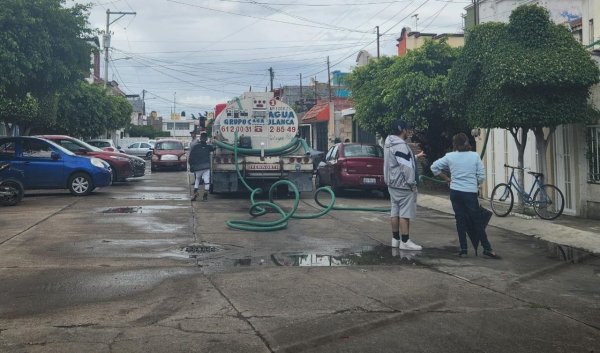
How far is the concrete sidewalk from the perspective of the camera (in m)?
9.47

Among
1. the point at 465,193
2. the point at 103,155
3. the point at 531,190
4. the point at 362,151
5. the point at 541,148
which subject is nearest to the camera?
the point at 465,193

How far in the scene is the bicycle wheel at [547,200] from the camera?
12.0 metres

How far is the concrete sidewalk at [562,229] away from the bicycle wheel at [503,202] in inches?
6.0

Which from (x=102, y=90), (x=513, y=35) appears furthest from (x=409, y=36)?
(x=513, y=35)

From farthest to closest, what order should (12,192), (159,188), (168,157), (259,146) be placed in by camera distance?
(168,157) → (159,188) → (259,146) → (12,192)

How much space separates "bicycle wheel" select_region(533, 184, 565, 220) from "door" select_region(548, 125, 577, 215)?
1.25ft

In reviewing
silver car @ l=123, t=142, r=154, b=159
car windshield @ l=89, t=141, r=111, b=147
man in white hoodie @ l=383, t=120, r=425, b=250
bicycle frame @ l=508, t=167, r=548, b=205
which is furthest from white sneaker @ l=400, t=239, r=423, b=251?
silver car @ l=123, t=142, r=154, b=159

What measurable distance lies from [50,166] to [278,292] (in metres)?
11.1

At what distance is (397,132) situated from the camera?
8.68 m

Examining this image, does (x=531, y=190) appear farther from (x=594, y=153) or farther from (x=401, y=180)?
(x=401, y=180)

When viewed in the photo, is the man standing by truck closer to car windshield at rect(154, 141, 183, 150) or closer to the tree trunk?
the tree trunk

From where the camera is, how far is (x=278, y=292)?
609 cm

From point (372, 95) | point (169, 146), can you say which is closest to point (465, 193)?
point (372, 95)

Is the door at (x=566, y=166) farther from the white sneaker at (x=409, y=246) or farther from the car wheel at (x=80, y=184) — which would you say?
the car wheel at (x=80, y=184)
